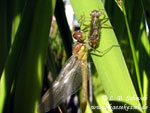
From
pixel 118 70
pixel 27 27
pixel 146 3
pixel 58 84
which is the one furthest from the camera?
pixel 58 84

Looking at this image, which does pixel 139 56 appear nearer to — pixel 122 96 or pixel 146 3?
pixel 146 3

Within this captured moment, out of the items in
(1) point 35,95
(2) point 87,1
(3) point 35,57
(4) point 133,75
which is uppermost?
(2) point 87,1

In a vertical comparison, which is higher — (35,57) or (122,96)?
(35,57)

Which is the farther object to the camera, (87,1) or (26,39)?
(26,39)

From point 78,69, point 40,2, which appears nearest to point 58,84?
point 78,69

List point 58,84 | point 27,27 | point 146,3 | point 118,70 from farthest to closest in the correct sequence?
point 58,84 → point 146,3 → point 27,27 → point 118,70
